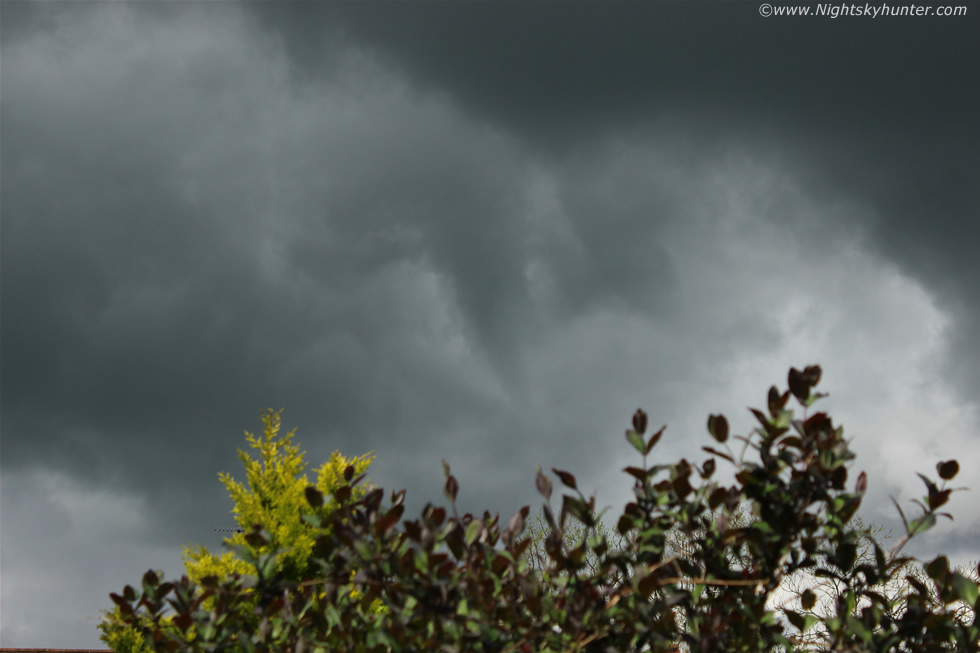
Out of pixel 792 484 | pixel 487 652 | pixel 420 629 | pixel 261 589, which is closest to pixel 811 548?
pixel 792 484

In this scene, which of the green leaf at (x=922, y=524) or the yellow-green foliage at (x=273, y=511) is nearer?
the green leaf at (x=922, y=524)

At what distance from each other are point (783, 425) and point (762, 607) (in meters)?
1.00

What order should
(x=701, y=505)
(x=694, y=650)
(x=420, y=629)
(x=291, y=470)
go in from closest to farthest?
(x=420, y=629), (x=694, y=650), (x=701, y=505), (x=291, y=470)

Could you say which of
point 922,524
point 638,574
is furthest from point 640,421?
point 922,524

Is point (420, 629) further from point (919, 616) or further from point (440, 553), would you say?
point (919, 616)

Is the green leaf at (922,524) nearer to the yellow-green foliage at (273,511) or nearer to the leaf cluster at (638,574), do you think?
the leaf cluster at (638,574)

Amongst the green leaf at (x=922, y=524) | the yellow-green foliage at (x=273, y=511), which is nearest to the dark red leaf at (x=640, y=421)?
the green leaf at (x=922, y=524)

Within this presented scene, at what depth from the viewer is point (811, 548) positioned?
3834 millimetres

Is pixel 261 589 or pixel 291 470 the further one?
pixel 291 470

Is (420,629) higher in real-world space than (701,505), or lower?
lower

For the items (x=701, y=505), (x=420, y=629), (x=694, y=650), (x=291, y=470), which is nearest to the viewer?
(x=420, y=629)

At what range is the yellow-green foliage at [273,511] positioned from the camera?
890 centimetres

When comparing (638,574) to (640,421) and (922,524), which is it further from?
(922,524)

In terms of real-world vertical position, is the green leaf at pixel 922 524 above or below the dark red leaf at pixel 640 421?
below
